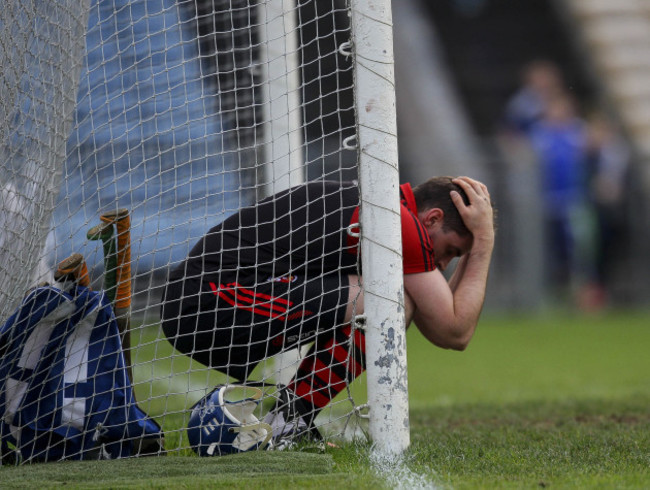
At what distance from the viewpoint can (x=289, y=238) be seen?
3.79 meters

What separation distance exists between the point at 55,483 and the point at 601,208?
905cm

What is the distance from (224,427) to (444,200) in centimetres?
117

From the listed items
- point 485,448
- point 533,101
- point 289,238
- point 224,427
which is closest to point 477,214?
point 289,238

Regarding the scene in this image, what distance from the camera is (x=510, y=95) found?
1466 centimetres

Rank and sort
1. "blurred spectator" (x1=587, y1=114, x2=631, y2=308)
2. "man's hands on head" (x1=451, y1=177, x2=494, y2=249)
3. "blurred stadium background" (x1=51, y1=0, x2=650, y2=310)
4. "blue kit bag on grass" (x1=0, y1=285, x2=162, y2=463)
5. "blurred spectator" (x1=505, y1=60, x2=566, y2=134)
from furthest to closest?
1. "blurred spectator" (x1=505, y1=60, x2=566, y2=134)
2. "blurred spectator" (x1=587, y1=114, x2=631, y2=308)
3. "blurred stadium background" (x1=51, y1=0, x2=650, y2=310)
4. "man's hands on head" (x1=451, y1=177, x2=494, y2=249)
5. "blue kit bag on grass" (x1=0, y1=285, x2=162, y2=463)

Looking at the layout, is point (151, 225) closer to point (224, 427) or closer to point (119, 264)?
point (119, 264)

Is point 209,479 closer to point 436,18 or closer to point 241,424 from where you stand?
point 241,424

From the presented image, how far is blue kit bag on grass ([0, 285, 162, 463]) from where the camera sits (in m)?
3.59

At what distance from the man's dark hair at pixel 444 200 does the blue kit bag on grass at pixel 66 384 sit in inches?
48.2

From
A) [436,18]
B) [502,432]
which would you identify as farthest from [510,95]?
[502,432]

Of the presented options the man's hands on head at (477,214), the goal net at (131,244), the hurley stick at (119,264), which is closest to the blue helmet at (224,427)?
the goal net at (131,244)

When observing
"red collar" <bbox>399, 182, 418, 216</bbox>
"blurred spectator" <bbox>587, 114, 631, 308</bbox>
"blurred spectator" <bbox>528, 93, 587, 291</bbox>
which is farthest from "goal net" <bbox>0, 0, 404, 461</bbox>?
"blurred spectator" <bbox>587, 114, 631, 308</bbox>

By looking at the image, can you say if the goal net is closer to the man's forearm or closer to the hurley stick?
the hurley stick

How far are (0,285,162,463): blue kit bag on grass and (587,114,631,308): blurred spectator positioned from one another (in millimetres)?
8299
